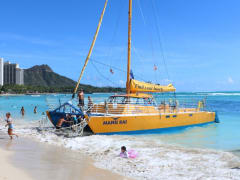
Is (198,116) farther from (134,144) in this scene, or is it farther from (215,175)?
(215,175)

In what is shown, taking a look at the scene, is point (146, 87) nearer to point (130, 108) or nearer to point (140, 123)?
point (130, 108)

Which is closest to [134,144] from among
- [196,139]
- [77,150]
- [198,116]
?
[77,150]

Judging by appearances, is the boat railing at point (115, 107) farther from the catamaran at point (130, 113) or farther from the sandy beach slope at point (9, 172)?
the sandy beach slope at point (9, 172)

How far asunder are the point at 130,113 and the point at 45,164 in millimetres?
7640

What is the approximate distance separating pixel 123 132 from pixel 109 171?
22.6 ft

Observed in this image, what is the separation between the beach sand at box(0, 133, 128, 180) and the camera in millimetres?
7617

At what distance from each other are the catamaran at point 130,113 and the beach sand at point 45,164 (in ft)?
11.4

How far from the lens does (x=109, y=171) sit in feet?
27.4

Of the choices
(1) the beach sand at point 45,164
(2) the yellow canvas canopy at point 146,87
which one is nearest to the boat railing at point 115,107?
(2) the yellow canvas canopy at point 146,87

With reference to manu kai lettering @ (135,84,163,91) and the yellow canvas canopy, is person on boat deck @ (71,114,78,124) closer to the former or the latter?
the yellow canvas canopy

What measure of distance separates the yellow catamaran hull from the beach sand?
3.41m

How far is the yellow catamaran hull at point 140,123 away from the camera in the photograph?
573 inches

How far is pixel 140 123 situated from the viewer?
15.8 metres

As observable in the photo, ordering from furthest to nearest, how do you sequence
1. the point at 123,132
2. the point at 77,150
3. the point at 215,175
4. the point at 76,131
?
1. the point at 123,132
2. the point at 76,131
3. the point at 77,150
4. the point at 215,175
